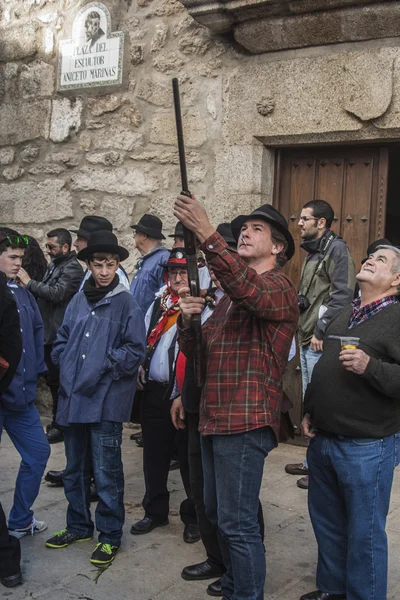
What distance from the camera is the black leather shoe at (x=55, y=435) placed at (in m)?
6.20

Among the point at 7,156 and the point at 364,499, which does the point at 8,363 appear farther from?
the point at 7,156

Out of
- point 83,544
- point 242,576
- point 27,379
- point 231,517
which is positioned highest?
point 27,379

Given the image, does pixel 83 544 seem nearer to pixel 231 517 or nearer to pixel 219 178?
pixel 231 517

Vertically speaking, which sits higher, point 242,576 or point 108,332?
point 108,332

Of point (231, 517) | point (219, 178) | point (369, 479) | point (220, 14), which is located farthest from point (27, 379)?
point (220, 14)

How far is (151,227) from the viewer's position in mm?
5883

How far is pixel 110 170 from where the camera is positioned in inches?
260

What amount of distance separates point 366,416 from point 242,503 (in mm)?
613

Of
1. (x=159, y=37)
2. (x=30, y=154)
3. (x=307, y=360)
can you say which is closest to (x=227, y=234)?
(x=307, y=360)

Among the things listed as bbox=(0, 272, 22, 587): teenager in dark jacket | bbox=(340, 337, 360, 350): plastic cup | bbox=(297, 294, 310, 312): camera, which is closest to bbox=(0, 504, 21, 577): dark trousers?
bbox=(0, 272, 22, 587): teenager in dark jacket

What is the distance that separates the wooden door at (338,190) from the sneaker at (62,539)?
2386 mm

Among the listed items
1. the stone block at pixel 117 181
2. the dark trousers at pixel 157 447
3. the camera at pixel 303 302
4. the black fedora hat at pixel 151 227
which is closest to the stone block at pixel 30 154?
the stone block at pixel 117 181

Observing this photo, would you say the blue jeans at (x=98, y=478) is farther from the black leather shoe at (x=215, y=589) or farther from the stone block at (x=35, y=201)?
the stone block at (x=35, y=201)

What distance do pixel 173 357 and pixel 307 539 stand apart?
1249 mm
